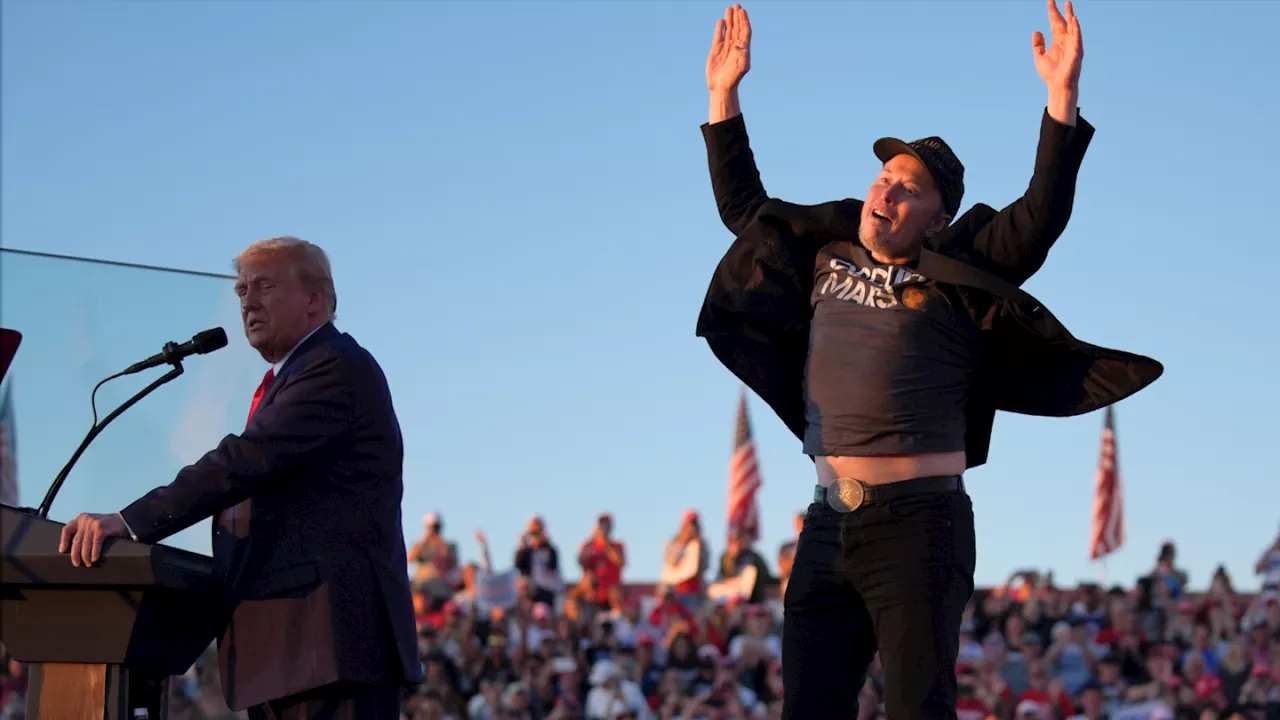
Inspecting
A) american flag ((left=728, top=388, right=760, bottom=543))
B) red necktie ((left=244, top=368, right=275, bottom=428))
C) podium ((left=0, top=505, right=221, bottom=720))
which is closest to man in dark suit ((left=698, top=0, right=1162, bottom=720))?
red necktie ((left=244, top=368, right=275, bottom=428))

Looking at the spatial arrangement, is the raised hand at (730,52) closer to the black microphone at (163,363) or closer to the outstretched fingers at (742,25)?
the outstretched fingers at (742,25)

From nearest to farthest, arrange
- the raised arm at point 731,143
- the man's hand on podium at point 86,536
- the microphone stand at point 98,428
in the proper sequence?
1. the man's hand on podium at point 86,536
2. the microphone stand at point 98,428
3. the raised arm at point 731,143

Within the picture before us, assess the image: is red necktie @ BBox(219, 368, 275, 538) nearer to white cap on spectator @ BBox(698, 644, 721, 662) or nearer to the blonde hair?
the blonde hair

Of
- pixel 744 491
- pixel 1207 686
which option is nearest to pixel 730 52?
pixel 1207 686

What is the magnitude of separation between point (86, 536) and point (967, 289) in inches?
76.8

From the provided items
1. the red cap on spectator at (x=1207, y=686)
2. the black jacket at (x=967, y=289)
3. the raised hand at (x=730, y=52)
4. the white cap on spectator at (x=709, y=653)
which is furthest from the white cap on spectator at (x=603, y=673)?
the raised hand at (x=730, y=52)

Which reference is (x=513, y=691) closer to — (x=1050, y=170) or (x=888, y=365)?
(x=888, y=365)

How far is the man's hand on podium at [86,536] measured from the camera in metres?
3.21

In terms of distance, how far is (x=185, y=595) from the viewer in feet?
11.3

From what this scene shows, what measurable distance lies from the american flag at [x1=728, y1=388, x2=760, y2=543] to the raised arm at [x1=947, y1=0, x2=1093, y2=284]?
2125cm

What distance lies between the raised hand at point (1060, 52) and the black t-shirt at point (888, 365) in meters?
Result: 0.52

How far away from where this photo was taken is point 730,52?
13.2 ft

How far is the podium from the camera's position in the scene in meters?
3.23

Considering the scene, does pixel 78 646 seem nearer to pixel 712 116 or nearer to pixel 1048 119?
pixel 712 116
